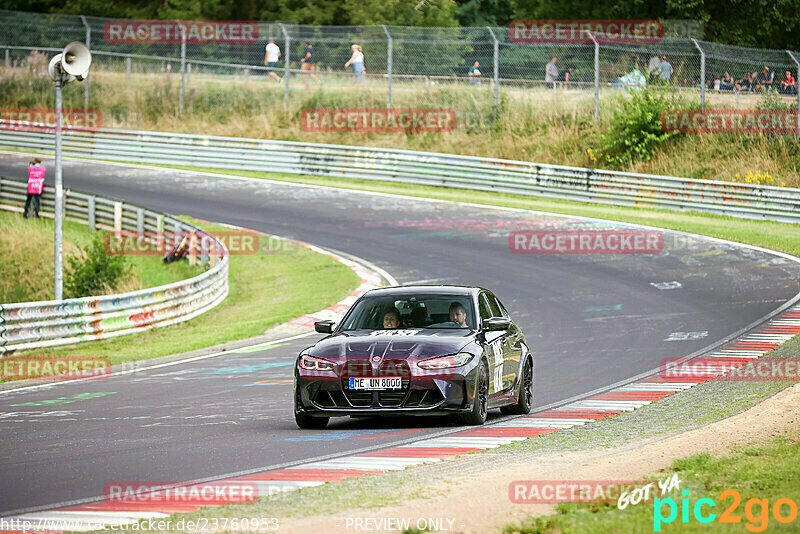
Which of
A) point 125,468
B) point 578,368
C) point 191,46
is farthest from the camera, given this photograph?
point 191,46

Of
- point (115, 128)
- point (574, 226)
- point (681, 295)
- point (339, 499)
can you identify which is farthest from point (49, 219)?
point (339, 499)

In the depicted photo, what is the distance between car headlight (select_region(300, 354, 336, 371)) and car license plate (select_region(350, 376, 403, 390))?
0.26 meters

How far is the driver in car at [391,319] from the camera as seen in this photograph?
11.6 m

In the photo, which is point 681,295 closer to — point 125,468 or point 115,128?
point 125,468

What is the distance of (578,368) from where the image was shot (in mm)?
15500

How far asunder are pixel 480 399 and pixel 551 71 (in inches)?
1092

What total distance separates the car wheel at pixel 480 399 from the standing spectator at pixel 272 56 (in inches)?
1273

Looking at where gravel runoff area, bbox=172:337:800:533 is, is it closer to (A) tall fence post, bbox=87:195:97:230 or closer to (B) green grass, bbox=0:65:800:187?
(A) tall fence post, bbox=87:195:97:230

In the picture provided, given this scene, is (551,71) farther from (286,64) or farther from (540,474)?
(540,474)

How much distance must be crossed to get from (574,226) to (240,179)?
45.3ft

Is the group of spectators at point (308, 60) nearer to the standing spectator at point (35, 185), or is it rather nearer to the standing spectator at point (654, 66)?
the standing spectator at point (654, 66)

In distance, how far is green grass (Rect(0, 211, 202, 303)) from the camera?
27578mm

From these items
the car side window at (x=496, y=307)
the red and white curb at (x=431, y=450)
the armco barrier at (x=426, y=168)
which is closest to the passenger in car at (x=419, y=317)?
the car side window at (x=496, y=307)

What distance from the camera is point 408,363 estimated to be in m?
10.6
